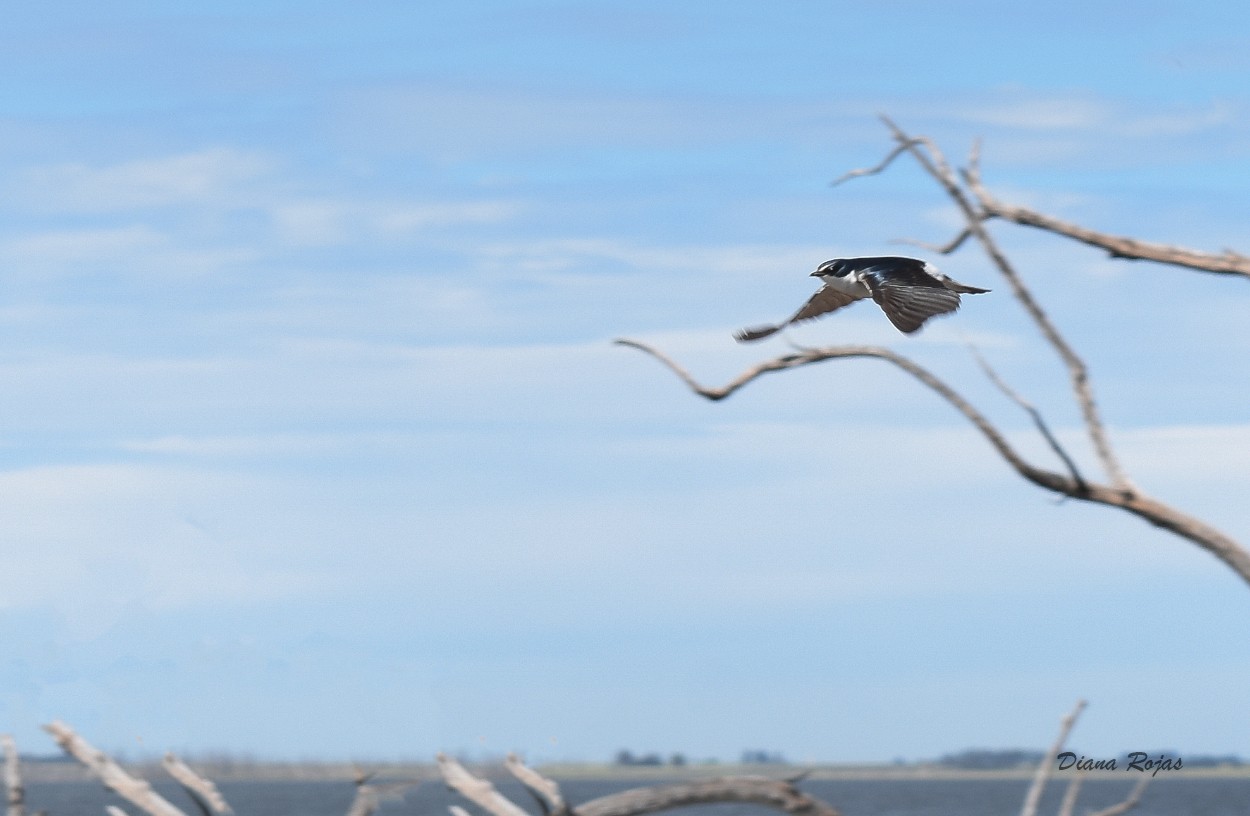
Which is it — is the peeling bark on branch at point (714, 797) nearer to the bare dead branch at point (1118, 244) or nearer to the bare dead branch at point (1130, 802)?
the bare dead branch at point (1130, 802)

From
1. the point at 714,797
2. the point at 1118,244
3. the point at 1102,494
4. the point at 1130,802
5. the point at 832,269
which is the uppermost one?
the point at 832,269

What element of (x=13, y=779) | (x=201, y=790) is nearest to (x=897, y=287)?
(x=201, y=790)

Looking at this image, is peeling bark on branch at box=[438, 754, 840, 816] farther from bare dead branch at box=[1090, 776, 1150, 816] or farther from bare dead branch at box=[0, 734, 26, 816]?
bare dead branch at box=[0, 734, 26, 816]

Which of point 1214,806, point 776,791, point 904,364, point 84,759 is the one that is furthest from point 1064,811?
point 1214,806

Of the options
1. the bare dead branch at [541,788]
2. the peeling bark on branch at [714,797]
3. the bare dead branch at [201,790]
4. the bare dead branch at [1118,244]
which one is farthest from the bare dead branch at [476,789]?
the bare dead branch at [1118,244]

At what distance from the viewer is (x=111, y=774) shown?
1084 cm

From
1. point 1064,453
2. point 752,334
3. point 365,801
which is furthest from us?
point 365,801

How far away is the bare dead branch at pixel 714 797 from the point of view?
599 cm

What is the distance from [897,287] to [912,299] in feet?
0.72

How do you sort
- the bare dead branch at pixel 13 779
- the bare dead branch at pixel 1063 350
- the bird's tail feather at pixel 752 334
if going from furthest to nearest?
the bare dead branch at pixel 13 779 → the bird's tail feather at pixel 752 334 → the bare dead branch at pixel 1063 350

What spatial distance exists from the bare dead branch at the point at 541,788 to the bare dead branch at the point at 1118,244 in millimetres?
2871

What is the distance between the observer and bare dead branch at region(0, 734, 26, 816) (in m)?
11.7

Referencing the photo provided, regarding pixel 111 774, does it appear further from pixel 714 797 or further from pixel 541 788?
pixel 714 797

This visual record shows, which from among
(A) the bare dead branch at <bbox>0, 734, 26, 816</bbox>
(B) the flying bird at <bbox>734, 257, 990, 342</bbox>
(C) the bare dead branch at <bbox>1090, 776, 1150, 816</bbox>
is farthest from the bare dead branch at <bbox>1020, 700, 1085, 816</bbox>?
(A) the bare dead branch at <bbox>0, 734, 26, 816</bbox>
